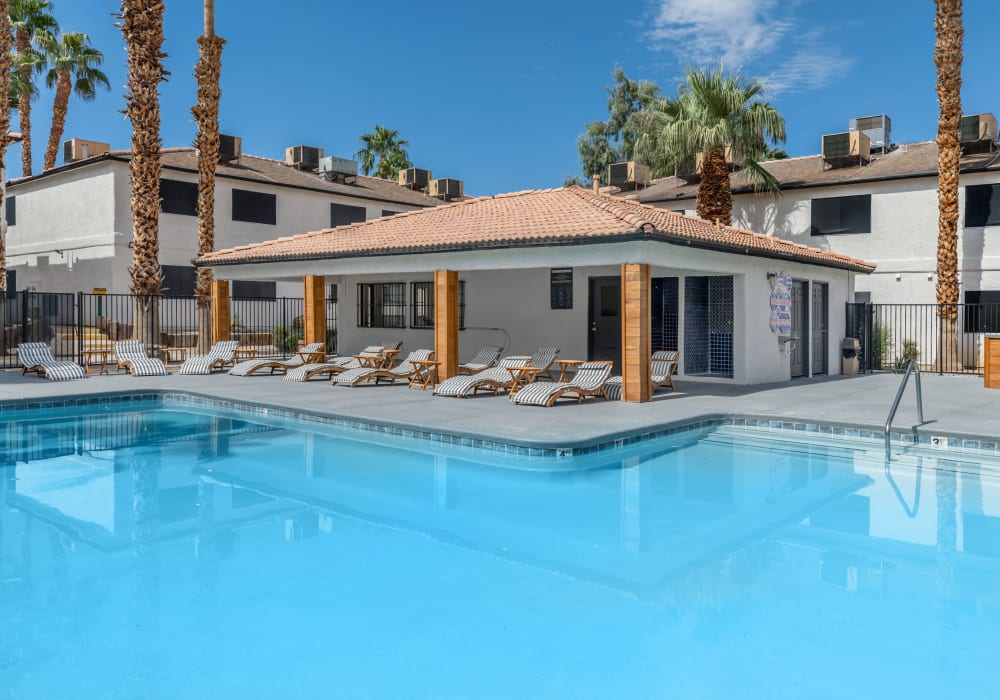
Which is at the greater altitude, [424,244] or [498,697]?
[424,244]

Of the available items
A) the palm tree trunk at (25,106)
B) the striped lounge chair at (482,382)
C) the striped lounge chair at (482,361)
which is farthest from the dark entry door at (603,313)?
the palm tree trunk at (25,106)

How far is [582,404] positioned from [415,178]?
28.4 meters

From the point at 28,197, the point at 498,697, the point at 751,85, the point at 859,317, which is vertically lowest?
the point at 498,697

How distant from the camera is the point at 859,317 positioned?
2205 centimetres

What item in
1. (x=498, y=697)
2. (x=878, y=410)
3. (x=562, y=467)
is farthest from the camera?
(x=878, y=410)

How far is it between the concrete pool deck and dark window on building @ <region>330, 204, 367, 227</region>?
54.0ft

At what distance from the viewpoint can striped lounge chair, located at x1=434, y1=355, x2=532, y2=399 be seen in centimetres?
1514

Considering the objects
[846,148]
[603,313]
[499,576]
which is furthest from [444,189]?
[499,576]

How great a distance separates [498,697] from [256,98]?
2868 centimetres

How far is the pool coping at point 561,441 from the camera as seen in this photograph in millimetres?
10133

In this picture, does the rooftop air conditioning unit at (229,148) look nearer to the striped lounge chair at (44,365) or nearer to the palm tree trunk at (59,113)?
the palm tree trunk at (59,113)

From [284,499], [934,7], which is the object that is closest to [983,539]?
[284,499]

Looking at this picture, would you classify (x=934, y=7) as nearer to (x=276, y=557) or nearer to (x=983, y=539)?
(x=983, y=539)

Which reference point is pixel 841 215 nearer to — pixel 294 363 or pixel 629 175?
pixel 629 175
